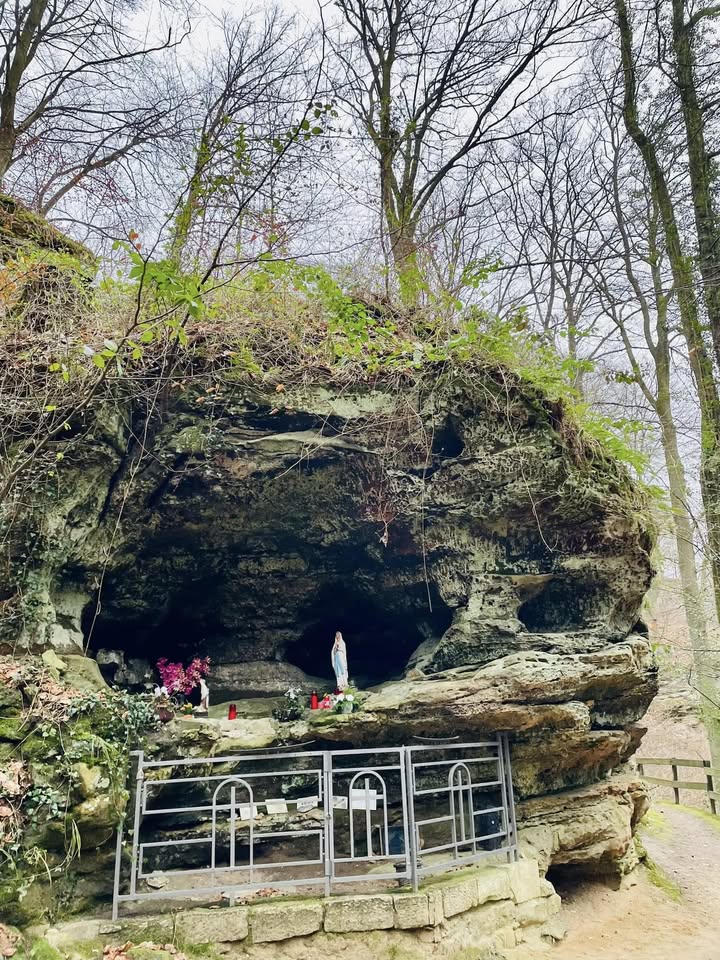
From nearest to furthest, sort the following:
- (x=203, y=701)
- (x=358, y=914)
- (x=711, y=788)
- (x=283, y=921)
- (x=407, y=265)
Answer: (x=283, y=921) < (x=358, y=914) < (x=203, y=701) < (x=407, y=265) < (x=711, y=788)

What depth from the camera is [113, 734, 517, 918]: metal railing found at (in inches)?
196

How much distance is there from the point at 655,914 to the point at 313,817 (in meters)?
3.79

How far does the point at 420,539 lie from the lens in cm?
668

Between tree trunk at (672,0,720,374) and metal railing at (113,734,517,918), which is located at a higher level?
tree trunk at (672,0,720,374)

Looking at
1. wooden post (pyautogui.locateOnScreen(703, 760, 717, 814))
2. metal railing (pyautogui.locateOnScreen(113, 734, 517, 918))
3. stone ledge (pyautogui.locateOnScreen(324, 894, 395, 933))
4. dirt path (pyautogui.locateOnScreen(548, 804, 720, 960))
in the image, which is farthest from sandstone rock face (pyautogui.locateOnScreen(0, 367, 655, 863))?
wooden post (pyautogui.locateOnScreen(703, 760, 717, 814))

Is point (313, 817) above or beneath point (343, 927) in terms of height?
above

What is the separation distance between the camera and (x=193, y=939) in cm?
435

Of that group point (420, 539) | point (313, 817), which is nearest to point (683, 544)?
point (420, 539)

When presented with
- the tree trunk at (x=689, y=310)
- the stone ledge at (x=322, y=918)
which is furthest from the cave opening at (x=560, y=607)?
the stone ledge at (x=322, y=918)

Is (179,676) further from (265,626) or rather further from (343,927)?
(343,927)

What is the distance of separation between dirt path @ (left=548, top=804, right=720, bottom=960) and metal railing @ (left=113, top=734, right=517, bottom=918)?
1.09 m

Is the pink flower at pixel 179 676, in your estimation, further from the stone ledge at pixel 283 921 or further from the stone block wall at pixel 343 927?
the stone ledge at pixel 283 921

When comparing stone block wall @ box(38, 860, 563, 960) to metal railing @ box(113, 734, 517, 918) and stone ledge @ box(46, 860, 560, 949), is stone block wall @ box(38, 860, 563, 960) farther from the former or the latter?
metal railing @ box(113, 734, 517, 918)

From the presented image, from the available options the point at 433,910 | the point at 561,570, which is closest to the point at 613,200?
the point at 561,570
